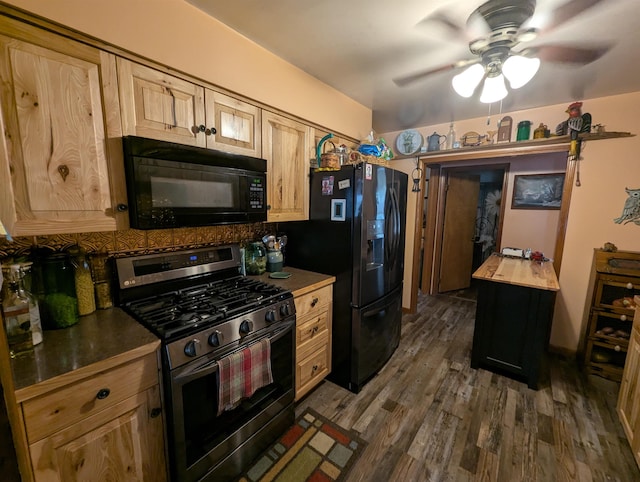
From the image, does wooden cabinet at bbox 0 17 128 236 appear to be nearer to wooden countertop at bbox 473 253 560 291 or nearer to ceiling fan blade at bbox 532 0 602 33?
ceiling fan blade at bbox 532 0 602 33

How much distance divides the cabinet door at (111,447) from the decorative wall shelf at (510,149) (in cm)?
324

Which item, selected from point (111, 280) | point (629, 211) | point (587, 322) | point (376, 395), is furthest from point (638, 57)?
point (111, 280)

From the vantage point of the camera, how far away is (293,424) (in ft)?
5.87

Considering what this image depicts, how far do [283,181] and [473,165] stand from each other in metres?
3.19

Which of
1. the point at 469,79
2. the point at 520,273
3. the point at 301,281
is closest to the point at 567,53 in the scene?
the point at 469,79

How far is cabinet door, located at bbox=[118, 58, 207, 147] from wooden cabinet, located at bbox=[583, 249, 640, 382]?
→ 3251 millimetres

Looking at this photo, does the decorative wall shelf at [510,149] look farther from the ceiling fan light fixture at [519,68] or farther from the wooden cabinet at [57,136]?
the wooden cabinet at [57,136]

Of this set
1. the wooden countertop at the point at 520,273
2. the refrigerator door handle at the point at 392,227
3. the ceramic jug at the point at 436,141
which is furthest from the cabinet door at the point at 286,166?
the ceramic jug at the point at 436,141

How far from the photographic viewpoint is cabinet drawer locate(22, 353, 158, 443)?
85 centimetres

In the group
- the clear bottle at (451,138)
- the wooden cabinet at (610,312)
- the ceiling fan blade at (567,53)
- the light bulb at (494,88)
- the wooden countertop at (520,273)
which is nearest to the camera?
the light bulb at (494,88)

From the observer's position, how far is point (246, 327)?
4.44ft

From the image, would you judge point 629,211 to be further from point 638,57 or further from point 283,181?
point 283,181

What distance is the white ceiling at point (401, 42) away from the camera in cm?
130

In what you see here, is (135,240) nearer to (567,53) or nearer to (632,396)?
(567,53)
